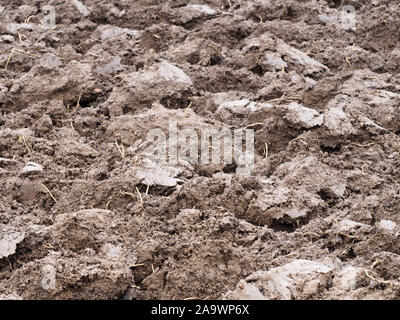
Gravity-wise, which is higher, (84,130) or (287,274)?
(287,274)

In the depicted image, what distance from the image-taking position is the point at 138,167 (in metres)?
3.46

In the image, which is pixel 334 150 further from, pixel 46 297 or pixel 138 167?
pixel 46 297

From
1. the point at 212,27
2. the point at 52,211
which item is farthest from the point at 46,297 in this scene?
the point at 212,27

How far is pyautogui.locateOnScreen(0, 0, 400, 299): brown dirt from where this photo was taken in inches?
107

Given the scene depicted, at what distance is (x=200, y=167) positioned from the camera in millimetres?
3568

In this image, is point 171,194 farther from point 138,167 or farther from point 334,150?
point 334,150

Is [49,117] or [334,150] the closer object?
[334,150]

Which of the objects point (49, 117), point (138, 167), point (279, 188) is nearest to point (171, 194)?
point (138, 167)

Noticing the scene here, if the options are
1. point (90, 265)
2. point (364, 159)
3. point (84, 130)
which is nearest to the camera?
point (90, 265)

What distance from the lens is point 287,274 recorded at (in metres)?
2.59

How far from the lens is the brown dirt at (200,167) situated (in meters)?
2.72
